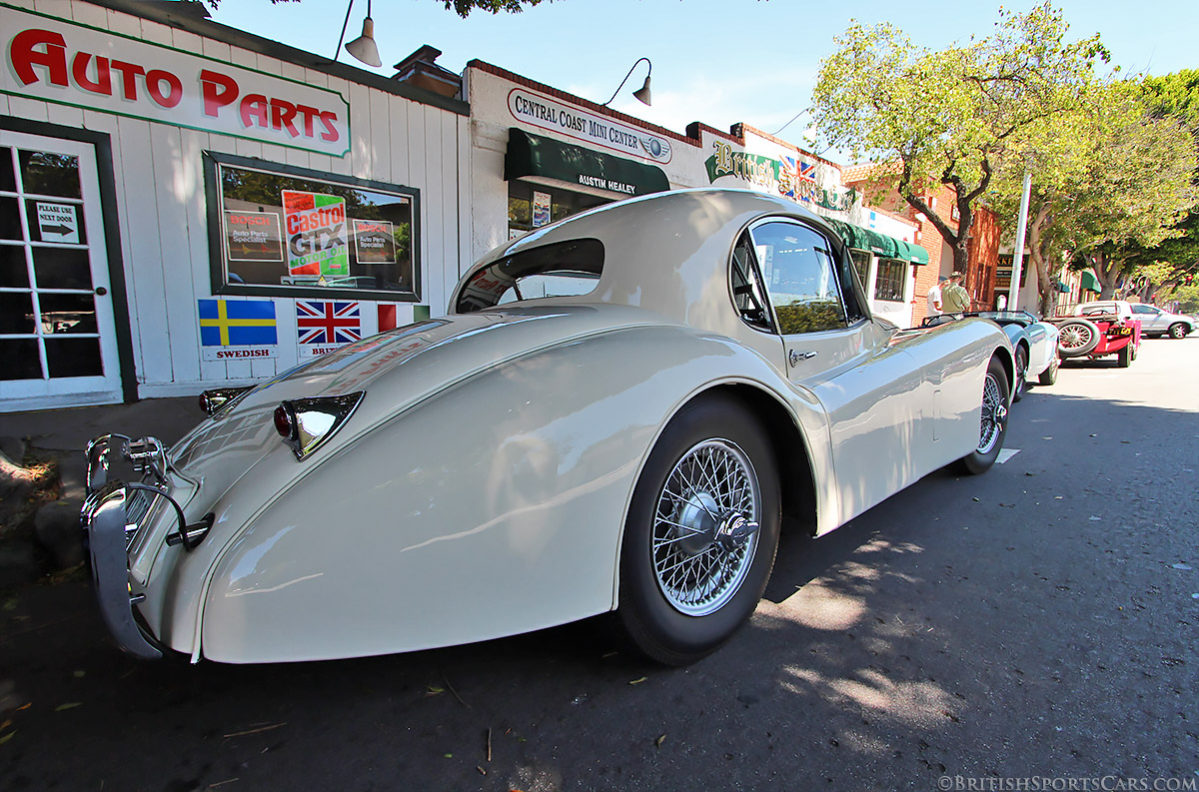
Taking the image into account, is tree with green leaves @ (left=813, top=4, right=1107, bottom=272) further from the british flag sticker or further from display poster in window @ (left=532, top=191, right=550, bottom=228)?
the british flag sticker

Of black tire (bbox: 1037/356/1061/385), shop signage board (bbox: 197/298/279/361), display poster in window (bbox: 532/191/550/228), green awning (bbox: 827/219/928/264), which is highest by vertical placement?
green awning (bbox: 827/219/928/264)

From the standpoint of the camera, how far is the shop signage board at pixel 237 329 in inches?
213

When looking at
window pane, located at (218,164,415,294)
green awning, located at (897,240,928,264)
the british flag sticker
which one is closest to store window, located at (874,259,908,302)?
green awning, located at (897,240,928,264)

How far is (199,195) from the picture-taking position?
5.23 metres

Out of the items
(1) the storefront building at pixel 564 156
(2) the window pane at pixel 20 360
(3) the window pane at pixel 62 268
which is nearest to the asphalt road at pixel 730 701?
(2) the window pane at pixel 20 360

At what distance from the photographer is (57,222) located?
4.76 metres

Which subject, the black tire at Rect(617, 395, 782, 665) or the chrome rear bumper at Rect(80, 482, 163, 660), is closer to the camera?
the chrome rear bumper at Rect(80, 482, 163, 660)

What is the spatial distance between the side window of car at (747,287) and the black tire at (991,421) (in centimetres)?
246

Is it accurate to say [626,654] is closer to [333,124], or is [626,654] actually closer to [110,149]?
[110,149]

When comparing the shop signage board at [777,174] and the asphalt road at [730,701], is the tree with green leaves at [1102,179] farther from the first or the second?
the asphalt road at [730,701]

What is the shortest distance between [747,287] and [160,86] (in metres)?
5.42

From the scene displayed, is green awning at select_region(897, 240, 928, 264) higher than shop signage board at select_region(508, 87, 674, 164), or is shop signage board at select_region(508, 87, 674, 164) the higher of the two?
shop signage board at select_region(508, 87, 674, 164)

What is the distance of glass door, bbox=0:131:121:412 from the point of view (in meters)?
4.63

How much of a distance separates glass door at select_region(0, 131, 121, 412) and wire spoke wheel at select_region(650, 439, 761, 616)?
17.5 ft
